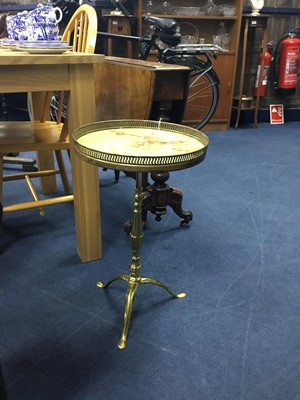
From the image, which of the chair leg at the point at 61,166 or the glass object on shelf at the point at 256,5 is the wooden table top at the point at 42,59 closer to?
the chair leg at the point at 61,166

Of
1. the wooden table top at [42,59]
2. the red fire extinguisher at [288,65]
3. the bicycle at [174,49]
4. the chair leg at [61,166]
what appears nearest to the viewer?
the wooden table top at [42,59]

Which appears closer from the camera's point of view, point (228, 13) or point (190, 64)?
point (190, 64)

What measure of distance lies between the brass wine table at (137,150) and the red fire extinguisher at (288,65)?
10.9ft

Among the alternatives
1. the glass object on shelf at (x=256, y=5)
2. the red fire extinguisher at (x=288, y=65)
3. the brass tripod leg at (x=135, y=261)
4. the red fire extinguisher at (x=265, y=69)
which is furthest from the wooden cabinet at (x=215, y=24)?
the brass tripod leg at (x=135, y=261)

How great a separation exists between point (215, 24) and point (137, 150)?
3411 millimetres

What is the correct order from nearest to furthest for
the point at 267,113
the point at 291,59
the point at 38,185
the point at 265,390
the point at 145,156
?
1. the point at 145,156
2. the point at 265,390
3. the point at 38,185
4. the point at 291,59
5. the point at 267,113

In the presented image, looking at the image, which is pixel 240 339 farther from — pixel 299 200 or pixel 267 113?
pixel 267 113

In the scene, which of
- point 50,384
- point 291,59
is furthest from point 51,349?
point 291,59

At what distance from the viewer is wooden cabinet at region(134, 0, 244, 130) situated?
3.55 m

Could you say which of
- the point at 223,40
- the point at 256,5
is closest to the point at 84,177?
the point at 223,40

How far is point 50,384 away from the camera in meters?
1.01

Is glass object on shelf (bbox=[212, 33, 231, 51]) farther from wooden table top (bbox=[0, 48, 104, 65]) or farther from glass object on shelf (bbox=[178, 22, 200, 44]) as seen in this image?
wooden table top (bbox=[0, 48, 104, 65])

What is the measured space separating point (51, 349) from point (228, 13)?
3635 mm

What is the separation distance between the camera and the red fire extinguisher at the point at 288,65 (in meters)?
3.92
